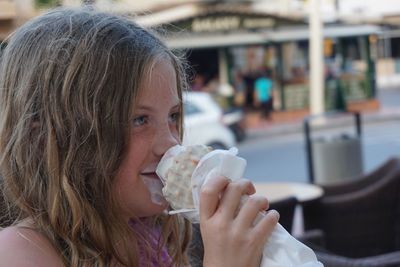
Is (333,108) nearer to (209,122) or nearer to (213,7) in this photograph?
(213,7)

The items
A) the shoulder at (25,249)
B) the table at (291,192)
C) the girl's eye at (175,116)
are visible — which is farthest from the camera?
the table at (291,192)

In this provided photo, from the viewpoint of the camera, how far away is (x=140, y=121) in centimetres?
110

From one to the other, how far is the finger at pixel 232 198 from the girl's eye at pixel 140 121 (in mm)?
192

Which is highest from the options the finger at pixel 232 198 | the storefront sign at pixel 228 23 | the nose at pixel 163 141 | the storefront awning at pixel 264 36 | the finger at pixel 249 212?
the storefront sign at pixel 228 23

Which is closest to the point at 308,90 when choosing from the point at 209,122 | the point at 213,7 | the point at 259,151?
the point at 213,7

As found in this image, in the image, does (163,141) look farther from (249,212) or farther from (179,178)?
(249,212)

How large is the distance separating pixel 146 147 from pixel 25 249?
0.85 feet

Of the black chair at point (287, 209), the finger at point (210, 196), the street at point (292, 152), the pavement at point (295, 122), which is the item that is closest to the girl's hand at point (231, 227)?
the finger at point (210, 196)

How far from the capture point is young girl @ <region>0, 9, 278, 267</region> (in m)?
1.01

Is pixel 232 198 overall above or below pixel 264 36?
below

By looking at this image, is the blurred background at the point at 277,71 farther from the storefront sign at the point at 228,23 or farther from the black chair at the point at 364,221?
the black chair at the point at 364,221

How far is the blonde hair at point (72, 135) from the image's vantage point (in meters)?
1.05

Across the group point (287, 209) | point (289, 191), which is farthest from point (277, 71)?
point (287, 209)

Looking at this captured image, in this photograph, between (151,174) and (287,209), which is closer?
(151,174)
